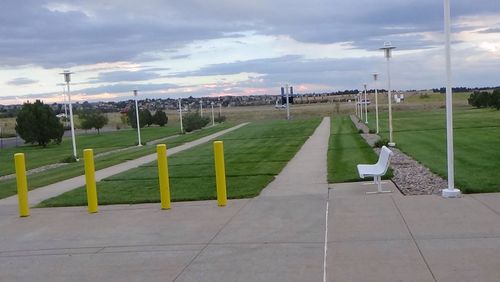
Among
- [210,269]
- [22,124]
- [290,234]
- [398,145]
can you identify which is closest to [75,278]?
[210,269]

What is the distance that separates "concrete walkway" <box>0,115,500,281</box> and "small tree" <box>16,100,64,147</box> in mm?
34710

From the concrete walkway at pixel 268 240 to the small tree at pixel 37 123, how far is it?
114 ft

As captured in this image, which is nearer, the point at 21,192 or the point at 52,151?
the point at 21,192

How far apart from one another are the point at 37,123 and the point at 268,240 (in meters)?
40.1

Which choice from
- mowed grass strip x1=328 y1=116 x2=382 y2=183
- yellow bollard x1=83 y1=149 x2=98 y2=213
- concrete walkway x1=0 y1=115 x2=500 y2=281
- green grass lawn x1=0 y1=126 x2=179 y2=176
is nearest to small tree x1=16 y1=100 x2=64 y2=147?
green grass lawn x1=0 y1=126 x2=179 y2=176

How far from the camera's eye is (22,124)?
1716 inches

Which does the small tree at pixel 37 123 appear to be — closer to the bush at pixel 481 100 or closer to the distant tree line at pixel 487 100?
the distant tree line at pixel 487 100

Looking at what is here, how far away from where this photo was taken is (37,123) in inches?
1735

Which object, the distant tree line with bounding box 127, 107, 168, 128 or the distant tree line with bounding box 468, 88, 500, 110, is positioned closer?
the distant tree line with bounding box 468, 88, 500, 110

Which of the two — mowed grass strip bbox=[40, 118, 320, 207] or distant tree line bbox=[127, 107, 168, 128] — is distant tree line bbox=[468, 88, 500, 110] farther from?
mowed grass strip bbox=[40, 118, 320, 207]

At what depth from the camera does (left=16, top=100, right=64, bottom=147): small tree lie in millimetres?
43500

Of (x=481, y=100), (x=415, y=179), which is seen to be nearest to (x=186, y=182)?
(x=415, y=179)

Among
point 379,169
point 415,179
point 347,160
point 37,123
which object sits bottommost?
point 347,160

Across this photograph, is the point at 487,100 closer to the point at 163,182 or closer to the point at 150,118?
the point at 150,118
